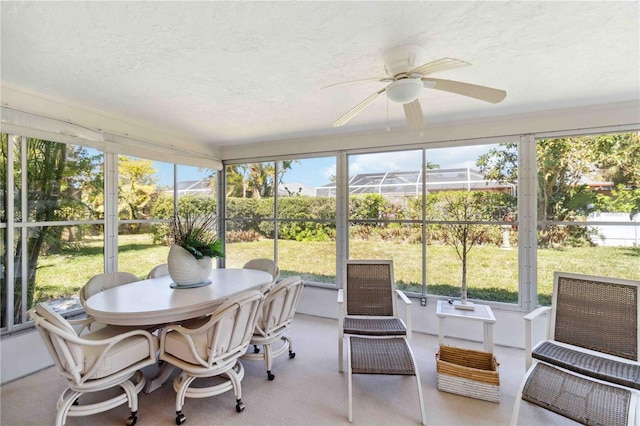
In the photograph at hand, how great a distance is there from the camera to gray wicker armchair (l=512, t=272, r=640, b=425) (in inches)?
73.7

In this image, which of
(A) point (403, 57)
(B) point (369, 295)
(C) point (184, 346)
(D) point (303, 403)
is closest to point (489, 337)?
(B) point (369, 295)

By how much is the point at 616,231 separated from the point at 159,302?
4.60 metres

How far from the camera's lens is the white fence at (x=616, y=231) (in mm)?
3090

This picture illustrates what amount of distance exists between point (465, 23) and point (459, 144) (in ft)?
7.27

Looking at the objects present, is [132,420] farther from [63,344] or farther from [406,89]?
[406,89]

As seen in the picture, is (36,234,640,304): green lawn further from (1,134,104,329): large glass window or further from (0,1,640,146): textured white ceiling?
(0,1,640,146): textured white ceiling

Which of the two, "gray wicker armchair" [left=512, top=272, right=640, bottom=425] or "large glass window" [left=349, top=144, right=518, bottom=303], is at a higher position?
"large glass window" [left=349, top=144, right=518, bottom=303]

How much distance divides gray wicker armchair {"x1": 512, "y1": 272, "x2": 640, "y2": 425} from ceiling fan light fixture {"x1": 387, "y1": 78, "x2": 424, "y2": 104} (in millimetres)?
2008

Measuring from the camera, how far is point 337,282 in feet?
14.5

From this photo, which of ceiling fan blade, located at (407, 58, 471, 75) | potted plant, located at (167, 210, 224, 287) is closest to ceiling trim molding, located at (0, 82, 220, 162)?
potted plant, located at (167, 210, 224, 287)

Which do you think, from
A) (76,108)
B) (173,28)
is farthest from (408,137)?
(76,108)

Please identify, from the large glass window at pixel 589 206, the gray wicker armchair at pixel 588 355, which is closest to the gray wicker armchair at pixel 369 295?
the gray wicker armchair at pixel 588 355

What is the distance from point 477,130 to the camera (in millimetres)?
3613

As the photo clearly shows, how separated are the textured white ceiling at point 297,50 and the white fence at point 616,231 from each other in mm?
1218
